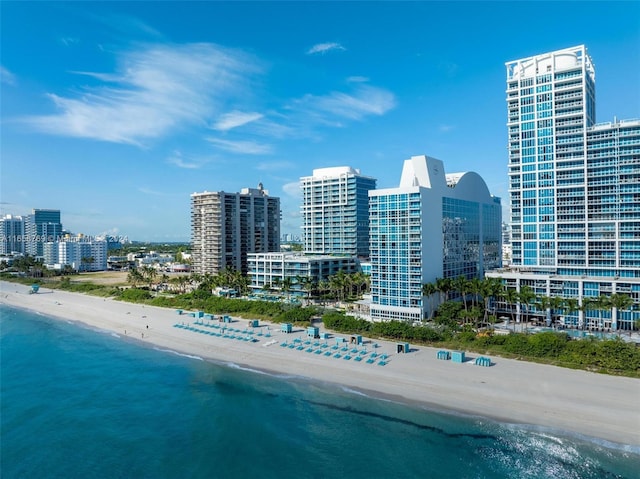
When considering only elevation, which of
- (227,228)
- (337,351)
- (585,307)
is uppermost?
(227,228)

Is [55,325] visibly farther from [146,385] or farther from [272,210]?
[272,210]

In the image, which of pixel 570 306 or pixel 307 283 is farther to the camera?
pixel 307 283

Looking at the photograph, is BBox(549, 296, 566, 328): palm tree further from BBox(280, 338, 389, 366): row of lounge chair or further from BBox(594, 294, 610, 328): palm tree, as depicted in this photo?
BBox(280, 338, 389, 366): row of lounge chair

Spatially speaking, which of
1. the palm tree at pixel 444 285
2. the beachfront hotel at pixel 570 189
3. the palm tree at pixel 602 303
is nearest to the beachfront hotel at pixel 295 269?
the palm tree at pixel 444 285

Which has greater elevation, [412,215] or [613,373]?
[412,215]

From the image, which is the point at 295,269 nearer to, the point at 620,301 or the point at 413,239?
the point at 413,239

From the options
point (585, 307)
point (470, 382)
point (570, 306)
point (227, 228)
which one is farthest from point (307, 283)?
point (585, 307)

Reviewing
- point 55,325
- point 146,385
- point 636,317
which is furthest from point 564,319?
Result: point 55,325

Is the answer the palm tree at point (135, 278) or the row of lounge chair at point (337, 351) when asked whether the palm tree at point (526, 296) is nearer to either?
the row of lounge chair at point (337, 351)
